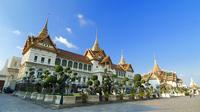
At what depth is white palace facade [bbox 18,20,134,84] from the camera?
39.6 meters

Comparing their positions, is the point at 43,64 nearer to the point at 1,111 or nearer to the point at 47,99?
the point at 47,99

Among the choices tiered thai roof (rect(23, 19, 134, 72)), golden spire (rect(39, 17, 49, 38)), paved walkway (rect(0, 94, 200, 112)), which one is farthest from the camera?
golden spire (rect(39, 17, 49, 38))

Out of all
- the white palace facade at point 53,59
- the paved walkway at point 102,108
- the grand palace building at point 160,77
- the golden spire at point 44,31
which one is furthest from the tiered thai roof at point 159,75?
the paved walkway at point 102,108

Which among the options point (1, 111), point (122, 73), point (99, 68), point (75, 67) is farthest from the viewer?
point (122, 73)

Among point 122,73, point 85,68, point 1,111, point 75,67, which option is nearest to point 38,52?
point 75,67

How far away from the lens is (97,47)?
64.5 metres

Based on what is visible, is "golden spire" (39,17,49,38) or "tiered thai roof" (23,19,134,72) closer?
"tiered thai roof" (23,19,134,72)

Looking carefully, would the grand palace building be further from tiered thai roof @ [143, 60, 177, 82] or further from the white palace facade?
the white palace facade

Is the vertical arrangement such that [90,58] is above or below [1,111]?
above

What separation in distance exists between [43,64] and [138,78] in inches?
→ 952

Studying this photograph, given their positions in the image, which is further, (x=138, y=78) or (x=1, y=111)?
(x=138, y=78)

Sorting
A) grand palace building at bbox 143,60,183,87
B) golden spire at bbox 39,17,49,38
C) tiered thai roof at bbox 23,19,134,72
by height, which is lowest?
grand palace building at bbox 143,60,183,87

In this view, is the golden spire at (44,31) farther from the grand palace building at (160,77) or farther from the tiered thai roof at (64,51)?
the grand palace building at (160,77)

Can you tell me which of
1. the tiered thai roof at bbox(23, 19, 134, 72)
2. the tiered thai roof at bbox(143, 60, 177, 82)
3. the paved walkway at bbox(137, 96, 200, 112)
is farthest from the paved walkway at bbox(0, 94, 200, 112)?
the tiered thai roof at bbox(143, 60, 177, 82)
